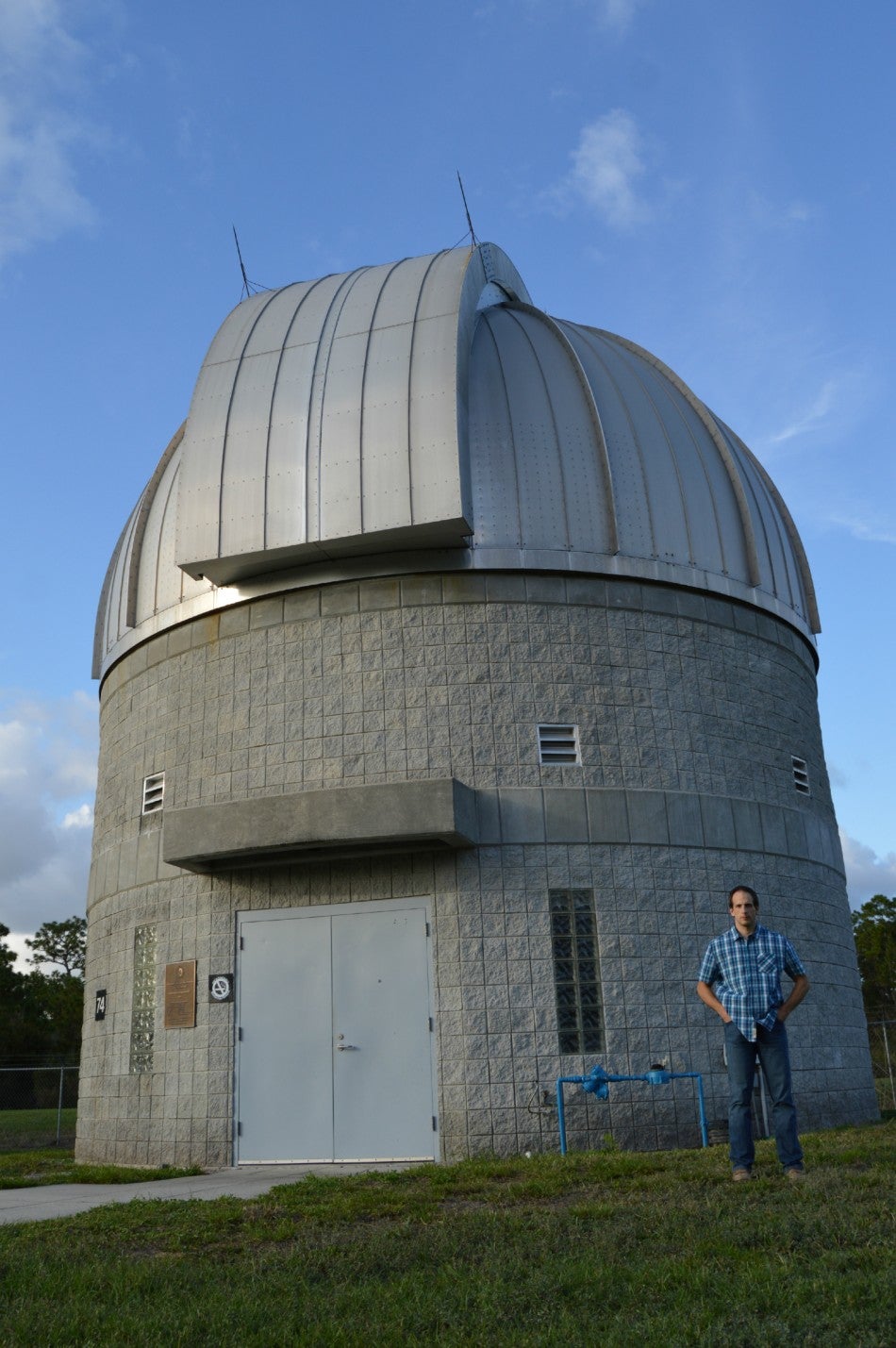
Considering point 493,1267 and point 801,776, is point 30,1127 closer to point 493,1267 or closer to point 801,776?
point 801,776

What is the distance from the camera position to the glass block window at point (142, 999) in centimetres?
1291

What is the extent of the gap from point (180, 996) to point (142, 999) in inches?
32.3

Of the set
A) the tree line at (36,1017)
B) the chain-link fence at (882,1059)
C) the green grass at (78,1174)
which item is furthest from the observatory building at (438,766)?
the tree line at (36,1017)

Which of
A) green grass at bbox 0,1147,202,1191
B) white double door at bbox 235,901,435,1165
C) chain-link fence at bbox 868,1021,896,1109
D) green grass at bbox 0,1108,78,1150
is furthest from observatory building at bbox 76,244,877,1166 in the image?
chain-link fence at bbox 868,1021,896,1109

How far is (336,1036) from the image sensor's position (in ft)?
38.9

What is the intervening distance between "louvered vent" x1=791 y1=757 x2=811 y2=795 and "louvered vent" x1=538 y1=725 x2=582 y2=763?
322 centimetres

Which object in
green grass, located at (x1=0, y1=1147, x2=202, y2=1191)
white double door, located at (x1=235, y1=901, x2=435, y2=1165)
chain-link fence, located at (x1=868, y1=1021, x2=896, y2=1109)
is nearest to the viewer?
green grass, located at (x1=0, y1=1147, x2=202, y2=1191)

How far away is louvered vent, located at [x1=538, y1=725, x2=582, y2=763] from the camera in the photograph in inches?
490

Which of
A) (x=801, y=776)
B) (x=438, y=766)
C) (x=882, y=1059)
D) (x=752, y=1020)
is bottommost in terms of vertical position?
(x=882, y=1059)

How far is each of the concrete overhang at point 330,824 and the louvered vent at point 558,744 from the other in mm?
991

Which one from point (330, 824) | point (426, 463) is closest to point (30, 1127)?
point (330, 824)

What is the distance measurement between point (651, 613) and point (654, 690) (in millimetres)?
924

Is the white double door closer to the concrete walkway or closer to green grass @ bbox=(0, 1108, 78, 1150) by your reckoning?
the concrete walkway

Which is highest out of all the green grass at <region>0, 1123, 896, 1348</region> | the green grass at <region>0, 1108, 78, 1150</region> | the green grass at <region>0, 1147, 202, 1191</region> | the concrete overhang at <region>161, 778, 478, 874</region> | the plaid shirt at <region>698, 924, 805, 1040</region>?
the concrete overhang at <region>161, 778, 478, 874</region>
